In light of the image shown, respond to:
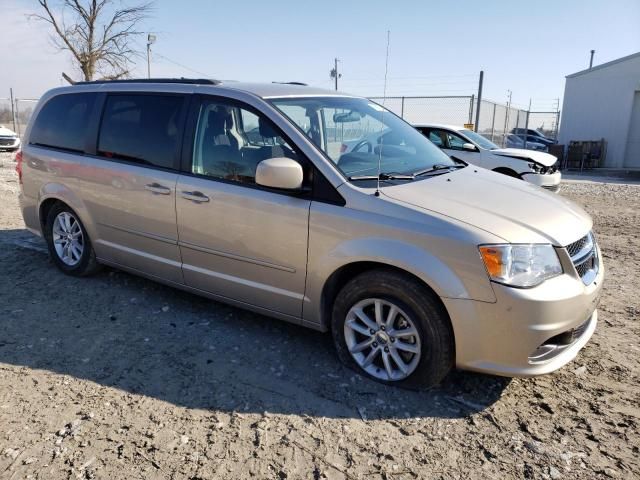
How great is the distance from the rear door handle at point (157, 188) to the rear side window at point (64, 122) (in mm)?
1128

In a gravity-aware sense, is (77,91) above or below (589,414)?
above

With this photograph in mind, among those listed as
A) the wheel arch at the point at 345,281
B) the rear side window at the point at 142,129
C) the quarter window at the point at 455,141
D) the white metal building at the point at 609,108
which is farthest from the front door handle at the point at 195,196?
the white metal building at the point at 609,108

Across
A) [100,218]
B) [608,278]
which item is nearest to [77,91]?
[100,218]

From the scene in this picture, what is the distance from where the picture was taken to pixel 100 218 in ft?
15.1

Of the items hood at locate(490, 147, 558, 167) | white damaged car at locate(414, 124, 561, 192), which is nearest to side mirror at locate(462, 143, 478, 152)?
white damaged car at locate(414, 124, 561, 192)

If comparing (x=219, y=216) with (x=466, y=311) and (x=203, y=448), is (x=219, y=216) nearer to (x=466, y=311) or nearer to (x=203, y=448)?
(x=203, y=448)

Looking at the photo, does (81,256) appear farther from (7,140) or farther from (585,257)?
(7,140)

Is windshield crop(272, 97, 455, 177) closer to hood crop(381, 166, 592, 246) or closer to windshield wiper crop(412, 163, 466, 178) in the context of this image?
windshield wiper crop(412, 163, 466, 178)

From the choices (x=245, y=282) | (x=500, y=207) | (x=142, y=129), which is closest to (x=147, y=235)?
(x=142, y=129)

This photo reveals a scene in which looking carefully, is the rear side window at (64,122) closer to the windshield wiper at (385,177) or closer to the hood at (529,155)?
A: the windshield wiper at (385,177)

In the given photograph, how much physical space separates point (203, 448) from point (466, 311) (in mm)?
1617

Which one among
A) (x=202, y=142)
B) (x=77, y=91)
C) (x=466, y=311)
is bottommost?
(x=466, y=311)

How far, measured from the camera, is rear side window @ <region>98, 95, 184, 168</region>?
4.04 metres

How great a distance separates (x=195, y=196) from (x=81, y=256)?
6.21 ft
